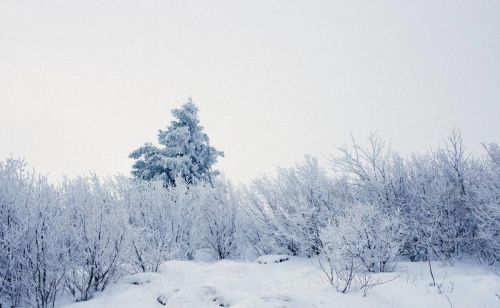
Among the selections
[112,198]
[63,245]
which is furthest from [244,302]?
[112,198]

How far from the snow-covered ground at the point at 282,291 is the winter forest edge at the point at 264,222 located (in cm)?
39

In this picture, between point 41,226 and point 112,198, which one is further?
point 112,198

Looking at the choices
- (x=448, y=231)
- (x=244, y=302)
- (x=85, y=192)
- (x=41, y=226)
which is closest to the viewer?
(x=244, y=302)

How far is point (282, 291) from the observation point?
6.36m

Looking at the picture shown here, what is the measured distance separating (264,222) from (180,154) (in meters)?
10.4

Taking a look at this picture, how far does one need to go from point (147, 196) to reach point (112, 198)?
163cm

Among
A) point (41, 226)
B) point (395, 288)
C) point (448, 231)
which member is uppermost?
point (41, 226)

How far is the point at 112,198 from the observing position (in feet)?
35.0

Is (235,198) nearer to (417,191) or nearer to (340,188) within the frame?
(340,188)

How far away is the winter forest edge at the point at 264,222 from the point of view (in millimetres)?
6191

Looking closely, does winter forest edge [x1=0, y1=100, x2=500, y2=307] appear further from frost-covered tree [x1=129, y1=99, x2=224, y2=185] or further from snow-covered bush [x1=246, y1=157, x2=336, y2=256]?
frost-covered tree [x1=129, y1=99, x2=224, y2=185]

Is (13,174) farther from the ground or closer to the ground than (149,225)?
farther from the ground

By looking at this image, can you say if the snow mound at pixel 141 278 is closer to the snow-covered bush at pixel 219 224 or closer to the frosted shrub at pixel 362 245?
the frosted shrub at pixel 362 245

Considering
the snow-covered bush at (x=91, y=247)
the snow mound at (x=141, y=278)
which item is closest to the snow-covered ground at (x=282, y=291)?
the snow mound at (x=141, y=278)
